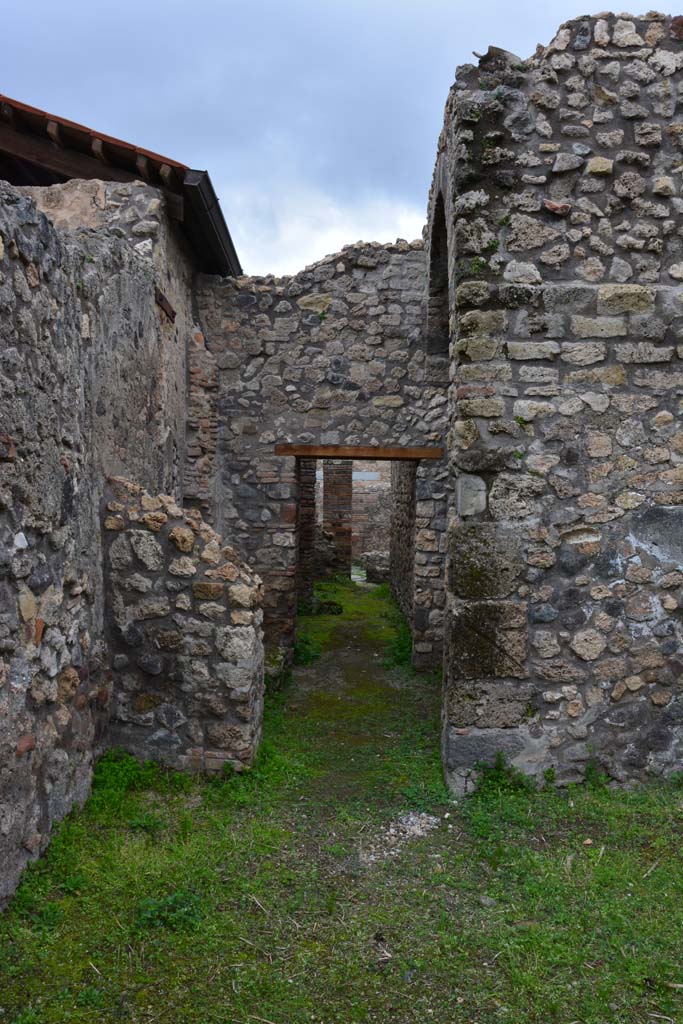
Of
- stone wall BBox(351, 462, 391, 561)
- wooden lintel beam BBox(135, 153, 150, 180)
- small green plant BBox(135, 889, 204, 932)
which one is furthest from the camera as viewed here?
stone wall BBox(351, 462, 391, 561)

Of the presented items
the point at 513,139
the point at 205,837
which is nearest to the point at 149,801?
the point at 205,837

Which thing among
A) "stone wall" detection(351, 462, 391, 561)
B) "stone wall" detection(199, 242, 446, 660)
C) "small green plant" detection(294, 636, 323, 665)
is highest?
"stone wall" detection(199, 242, 446, 660)

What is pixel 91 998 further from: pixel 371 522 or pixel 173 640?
pixel 371 522

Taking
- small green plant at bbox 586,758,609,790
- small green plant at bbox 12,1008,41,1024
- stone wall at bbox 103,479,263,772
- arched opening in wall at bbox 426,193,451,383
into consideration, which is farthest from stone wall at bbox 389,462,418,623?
small green plant at bbox 12,1008,41,1024

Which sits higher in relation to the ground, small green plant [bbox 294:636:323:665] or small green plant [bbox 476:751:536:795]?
small green plant [bbox 476:751:536:795]

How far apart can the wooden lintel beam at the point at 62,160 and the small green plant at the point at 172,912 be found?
5.36 meters

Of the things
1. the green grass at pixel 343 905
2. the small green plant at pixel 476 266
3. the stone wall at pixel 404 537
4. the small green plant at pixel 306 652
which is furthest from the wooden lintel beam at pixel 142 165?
the small green plant at pixel 306 652

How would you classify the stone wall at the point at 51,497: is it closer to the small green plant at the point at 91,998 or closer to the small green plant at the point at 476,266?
the small green plant at the point at 91,998

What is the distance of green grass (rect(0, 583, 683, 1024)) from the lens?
7.95 feet

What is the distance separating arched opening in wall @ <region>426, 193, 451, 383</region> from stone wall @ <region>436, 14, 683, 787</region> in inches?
81.1

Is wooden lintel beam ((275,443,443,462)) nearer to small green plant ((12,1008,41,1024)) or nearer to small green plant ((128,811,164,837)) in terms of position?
small green plant ((128,811,164,837))

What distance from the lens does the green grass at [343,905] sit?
242 cm

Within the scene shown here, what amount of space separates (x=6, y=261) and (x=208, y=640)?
2226 mm

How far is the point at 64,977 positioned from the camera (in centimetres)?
246
